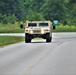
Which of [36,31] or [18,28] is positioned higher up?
[36,31]

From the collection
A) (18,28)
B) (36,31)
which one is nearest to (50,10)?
(18,28)

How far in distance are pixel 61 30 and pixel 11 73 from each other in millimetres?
75596

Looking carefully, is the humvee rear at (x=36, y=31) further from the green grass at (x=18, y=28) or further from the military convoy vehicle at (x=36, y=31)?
the green grass at (x=18, y=28)

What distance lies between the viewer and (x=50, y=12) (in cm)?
11706

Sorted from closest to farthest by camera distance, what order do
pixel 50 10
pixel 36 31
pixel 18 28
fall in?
pixel 36 31, pixel 18 28, pixel 50 10

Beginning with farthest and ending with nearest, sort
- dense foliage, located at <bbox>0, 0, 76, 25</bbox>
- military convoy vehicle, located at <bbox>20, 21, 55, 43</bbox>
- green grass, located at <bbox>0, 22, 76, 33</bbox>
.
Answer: dense foliage, located at <bbox>0, 0, 76, 25</bbox> < green grass, located at <bbox>0, 22, 76, 33</bbox> < military convoy vehicle, located at <bbox>20, 21, 55, 43</bbox>

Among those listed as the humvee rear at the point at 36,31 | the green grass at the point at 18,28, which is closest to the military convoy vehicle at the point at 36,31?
the humvee rear at the point at 36,31

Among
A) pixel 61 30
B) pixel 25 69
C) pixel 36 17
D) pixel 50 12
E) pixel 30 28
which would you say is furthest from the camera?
pixel 50 12

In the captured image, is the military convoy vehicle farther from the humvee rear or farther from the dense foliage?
the dense foliage

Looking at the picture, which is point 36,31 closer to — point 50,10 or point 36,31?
point 36,31

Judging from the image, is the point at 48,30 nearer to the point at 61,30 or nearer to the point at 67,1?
the point at 61,30

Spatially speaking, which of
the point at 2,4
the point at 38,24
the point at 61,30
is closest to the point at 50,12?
the point at 2,4

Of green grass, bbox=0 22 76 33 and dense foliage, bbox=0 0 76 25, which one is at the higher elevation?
dense foliage, bbox=0 0 76 25

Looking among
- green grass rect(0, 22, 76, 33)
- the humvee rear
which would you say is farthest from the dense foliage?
the humvee rear
